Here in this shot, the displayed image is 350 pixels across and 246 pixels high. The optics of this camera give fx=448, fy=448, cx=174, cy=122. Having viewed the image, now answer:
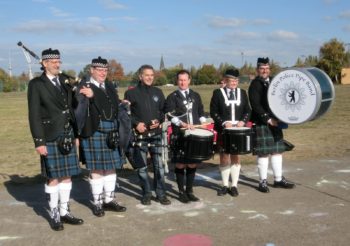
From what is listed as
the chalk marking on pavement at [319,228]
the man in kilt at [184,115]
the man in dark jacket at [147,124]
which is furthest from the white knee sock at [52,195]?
the chalk marking on pavement at [319,228]

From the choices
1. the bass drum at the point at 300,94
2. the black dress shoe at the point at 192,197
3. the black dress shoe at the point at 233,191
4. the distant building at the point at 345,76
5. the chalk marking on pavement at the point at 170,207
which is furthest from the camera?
the distant building at the point at 345,76

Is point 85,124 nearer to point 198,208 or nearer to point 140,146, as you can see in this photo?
point 140,146

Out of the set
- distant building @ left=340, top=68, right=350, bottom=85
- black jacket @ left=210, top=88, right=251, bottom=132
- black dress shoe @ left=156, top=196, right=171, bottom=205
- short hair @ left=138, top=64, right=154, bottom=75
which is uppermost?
short hair @ left=138, top=64, right=154, bottom=75

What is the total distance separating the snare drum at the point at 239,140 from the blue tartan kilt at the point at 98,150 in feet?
5.17

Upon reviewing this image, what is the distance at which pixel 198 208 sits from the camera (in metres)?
5.65

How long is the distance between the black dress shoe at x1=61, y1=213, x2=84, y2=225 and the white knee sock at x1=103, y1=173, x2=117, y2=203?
58cm

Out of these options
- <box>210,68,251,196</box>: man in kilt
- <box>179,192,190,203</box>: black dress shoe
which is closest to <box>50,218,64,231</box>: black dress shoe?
<box>179,192,190,203</box>: black dress shoe

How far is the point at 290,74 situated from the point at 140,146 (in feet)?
7.24

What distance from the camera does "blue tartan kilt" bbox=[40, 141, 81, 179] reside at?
16.1 ft

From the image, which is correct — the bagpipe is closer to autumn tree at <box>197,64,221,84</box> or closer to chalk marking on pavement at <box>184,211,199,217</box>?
chalk marking on pavement at <box>184,211,199,217</box>

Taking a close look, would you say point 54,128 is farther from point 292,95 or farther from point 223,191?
point 292,95

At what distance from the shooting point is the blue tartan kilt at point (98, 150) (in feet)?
17.6

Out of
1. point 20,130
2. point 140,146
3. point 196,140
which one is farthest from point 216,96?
point 20,130

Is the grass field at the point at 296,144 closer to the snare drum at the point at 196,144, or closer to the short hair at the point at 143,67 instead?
the snare drum at the point at 196,144
